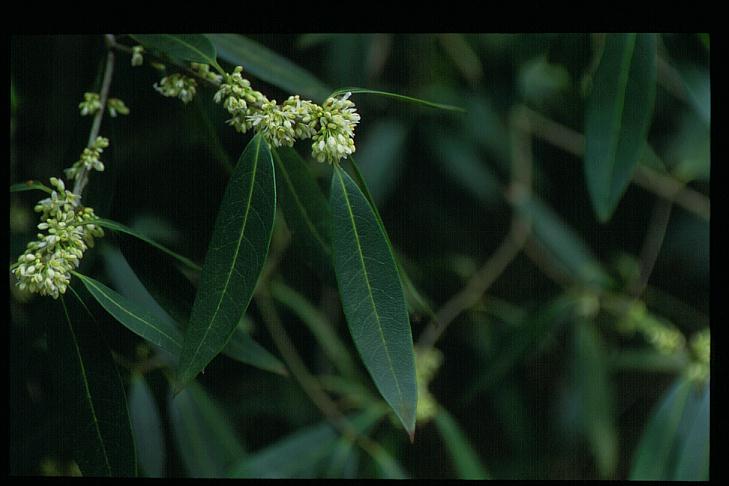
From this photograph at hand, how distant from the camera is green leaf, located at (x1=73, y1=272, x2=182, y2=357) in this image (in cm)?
70

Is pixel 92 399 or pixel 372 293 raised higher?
pixel 372 293

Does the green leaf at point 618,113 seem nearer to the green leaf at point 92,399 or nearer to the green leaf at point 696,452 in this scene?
the green leaf at point 696,452

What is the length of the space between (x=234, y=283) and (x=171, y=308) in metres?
0.15

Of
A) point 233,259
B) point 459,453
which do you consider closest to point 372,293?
point 233,259

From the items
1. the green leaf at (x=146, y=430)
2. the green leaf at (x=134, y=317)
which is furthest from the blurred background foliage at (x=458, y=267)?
the green leaf at (x=134, y=317)

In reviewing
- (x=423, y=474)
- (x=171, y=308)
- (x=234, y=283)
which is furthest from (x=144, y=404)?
(x=423, y=474)

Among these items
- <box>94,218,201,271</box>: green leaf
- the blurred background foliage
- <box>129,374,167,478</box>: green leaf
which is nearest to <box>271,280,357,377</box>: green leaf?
the blurred background foliage

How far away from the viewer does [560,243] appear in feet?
5.09

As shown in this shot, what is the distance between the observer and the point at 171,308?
0.79m

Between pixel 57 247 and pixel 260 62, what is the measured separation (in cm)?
41

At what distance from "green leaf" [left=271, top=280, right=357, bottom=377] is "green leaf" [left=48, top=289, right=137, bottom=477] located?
2.21 feet

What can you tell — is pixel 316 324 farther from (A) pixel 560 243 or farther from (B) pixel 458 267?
(A) pixel 560 243

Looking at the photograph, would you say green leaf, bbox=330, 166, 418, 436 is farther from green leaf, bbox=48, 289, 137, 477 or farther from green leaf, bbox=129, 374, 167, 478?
green leaf, bbox=129, 374, 167, 478

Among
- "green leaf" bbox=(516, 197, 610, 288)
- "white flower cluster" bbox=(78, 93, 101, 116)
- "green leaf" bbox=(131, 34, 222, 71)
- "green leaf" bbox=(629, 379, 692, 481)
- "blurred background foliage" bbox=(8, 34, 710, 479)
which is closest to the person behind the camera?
"green leaf" bbox=(131, 34, 222, 71)
